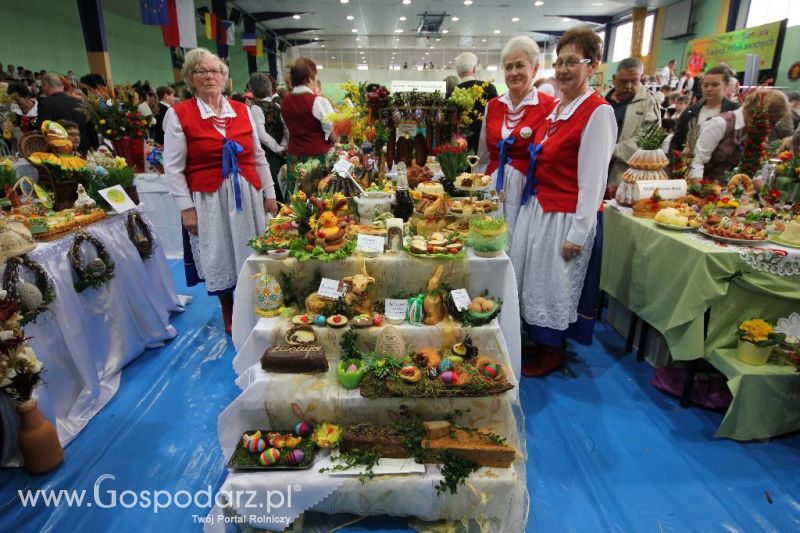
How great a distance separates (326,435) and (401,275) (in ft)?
2.69

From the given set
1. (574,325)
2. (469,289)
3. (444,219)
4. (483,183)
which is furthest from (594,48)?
(574,325)

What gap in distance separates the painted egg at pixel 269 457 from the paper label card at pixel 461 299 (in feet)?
3.31

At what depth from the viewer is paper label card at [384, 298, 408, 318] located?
210 centimetres

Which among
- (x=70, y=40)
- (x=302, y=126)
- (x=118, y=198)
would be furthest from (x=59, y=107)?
(x=70, y=40)

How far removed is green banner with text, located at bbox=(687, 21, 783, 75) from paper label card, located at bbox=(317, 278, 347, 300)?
381 inches

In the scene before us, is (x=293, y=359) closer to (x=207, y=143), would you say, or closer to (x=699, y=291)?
(x=207, y=143)

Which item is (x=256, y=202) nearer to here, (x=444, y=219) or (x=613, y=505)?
(x=444, y=219)

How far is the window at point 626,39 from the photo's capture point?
557 inches

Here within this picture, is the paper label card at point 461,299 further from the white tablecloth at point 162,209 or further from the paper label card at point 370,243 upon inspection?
the white tablecloth at point 162,209

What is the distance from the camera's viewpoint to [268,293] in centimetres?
215

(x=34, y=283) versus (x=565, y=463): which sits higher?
(x=34, y=283)

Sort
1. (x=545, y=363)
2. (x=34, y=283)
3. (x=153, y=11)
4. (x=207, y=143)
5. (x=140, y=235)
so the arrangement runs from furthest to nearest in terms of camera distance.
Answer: (x=153, y=11) → (x=140, y=235) → (x=545, y=363) → (x=207, y=143) → (x=34, y=283)

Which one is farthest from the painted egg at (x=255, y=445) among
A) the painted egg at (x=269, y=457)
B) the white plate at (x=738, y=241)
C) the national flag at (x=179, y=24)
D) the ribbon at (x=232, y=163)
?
the national flag at (x=179, y=24)

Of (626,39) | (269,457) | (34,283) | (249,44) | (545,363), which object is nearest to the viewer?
(269,457)
